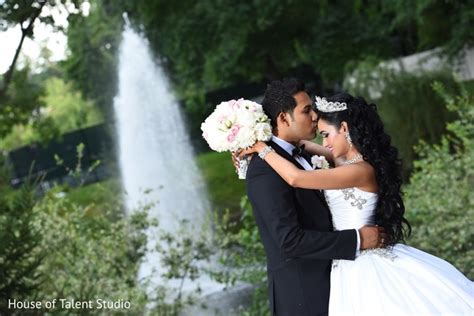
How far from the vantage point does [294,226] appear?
3.45 metres

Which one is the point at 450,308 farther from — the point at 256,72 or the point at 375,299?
the point at 256,72

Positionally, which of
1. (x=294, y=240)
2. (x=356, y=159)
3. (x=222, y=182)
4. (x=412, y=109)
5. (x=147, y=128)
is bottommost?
(x=294, y=240)

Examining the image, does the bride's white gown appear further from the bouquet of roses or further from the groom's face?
the bouquet of roses

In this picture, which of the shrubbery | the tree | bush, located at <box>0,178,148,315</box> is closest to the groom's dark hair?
bush, located at <box>0,178,148,315</box>

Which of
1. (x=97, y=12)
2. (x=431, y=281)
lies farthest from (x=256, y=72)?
(x=431, y=281)

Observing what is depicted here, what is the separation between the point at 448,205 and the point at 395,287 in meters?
4.58

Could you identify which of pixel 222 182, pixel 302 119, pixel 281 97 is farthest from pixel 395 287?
pixel 222 182

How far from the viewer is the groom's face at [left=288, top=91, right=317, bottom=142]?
143 inches

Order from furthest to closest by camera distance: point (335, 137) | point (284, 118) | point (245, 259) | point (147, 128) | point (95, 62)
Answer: point (95, 62) → point (147, 128) → point (245, 259) → point (335, 137) → point (284, 118)

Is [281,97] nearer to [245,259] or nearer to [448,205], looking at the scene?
[245,259]

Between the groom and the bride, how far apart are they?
66 mm

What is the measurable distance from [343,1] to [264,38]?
276cm

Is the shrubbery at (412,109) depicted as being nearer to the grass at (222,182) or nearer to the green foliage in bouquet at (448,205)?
the green foliage in bouquet at (448,205)

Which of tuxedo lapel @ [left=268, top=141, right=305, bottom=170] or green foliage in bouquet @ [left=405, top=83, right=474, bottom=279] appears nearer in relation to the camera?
tuxedo lapel @ [left=268, top=141, right=305, bottom=170]
